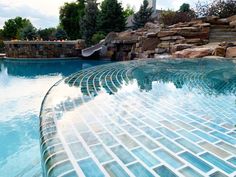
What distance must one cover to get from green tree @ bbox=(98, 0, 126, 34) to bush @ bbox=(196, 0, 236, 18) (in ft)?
28.3

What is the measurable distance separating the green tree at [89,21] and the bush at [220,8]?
34.2ft

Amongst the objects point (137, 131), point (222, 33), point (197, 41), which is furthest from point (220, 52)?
point (137, 131)

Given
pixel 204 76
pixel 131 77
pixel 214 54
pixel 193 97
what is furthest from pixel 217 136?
pixel 214 54

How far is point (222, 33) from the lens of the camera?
891 centimetres

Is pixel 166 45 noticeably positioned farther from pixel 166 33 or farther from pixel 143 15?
pixel 143 15

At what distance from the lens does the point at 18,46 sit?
16.5m

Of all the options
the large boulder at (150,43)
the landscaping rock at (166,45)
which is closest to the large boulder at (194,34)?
the landscaping rock at (166,45)

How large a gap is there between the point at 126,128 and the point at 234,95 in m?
1.83

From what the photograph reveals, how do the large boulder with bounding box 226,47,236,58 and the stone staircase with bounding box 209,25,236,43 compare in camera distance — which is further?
the stone staircase with bounding box 209,25,236,43

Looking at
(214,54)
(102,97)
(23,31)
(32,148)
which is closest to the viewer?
(102,97)

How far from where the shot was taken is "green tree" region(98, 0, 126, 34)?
20.1 m

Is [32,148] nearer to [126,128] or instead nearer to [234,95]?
[126,128]

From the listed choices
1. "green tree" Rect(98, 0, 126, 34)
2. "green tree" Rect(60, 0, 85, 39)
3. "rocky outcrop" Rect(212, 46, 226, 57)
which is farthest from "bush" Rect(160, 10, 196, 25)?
"green tree" Rect(60, 0, 85, 39)

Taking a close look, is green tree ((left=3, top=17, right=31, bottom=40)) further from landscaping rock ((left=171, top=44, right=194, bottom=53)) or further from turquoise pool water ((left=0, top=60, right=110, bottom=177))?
landscaping rock ((left=171, top=44, right=194, bottom=53))
